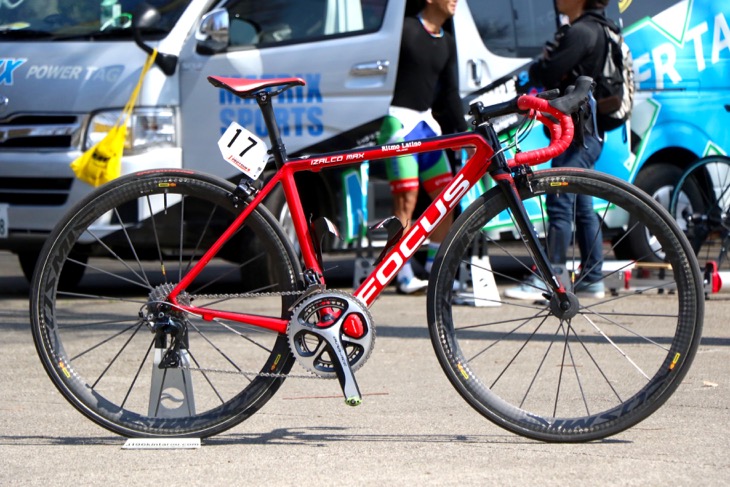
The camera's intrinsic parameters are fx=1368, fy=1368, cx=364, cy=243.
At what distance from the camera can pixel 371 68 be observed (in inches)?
326

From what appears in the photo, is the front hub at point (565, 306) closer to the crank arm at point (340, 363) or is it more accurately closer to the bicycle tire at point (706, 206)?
the crank arm at point (340, 363)

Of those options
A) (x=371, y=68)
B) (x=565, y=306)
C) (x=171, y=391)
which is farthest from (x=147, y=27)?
(x=565, y=306)

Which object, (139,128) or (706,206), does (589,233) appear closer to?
(139,128)

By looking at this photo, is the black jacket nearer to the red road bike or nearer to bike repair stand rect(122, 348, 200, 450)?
the red road bike

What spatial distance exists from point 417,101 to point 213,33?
132 centimetres

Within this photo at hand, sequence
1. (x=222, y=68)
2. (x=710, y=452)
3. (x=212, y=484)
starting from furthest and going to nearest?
(x=222, y=68)
(x=710, y=452)
(x=212, y=484)

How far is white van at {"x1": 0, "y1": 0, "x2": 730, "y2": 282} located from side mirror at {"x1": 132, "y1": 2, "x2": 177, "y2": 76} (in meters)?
0.01

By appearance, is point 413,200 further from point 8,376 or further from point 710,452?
point 710,452

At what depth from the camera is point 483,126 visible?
171 inches

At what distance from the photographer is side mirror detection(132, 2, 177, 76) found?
7840mm

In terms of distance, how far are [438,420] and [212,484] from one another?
1.20 meters

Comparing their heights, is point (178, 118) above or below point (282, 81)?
below

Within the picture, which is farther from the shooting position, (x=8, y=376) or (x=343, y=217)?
(x=343, y=217)

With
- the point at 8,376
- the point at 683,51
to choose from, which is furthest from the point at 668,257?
the point at 683,51
